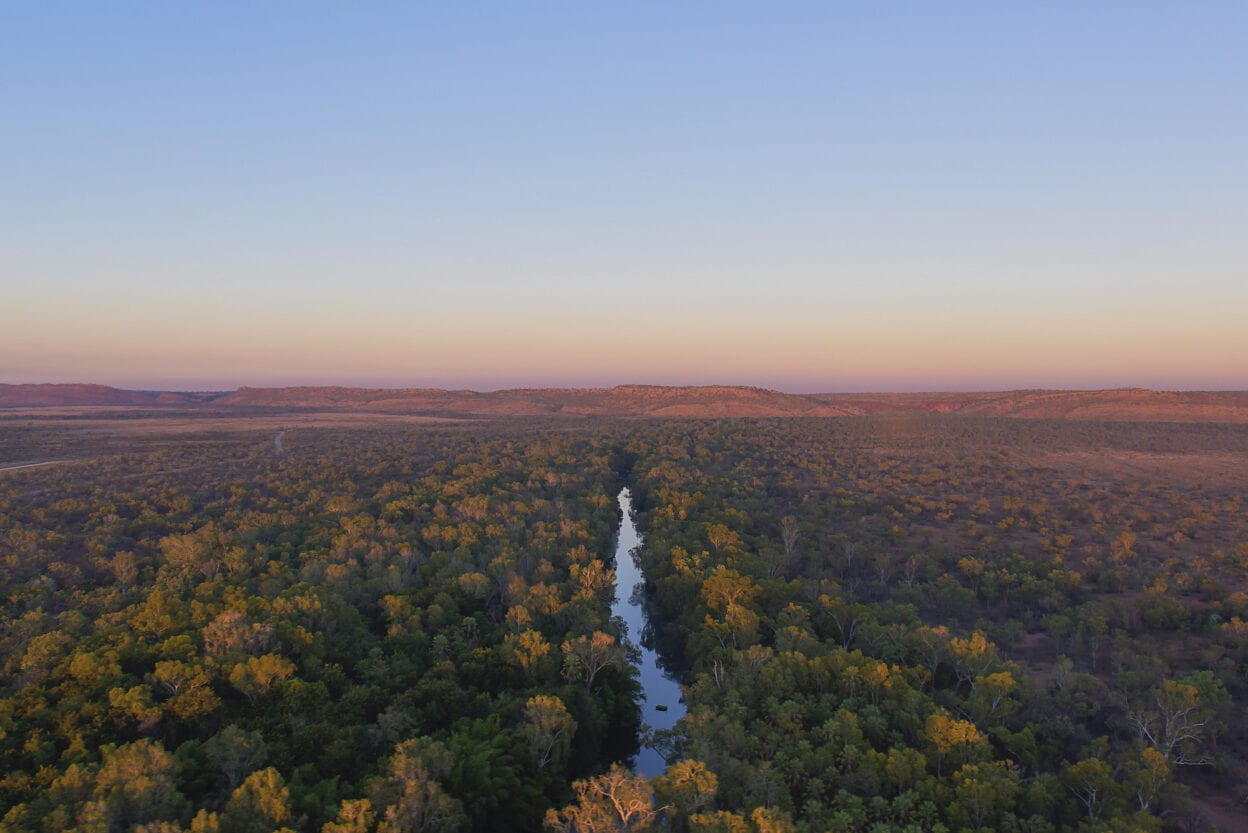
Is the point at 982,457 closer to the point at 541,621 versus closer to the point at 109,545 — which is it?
the point at 541,621

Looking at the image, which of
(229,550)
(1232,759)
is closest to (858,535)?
(1232,759)

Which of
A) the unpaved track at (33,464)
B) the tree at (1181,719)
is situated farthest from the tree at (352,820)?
the unpaved track at (33,464)

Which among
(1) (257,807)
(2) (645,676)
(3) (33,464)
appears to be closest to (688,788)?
(1) (257,807)

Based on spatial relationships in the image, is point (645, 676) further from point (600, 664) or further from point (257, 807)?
point (257, 807)

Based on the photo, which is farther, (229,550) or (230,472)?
(230,472)

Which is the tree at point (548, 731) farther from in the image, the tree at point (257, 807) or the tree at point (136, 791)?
the tree at point (136, 791)
